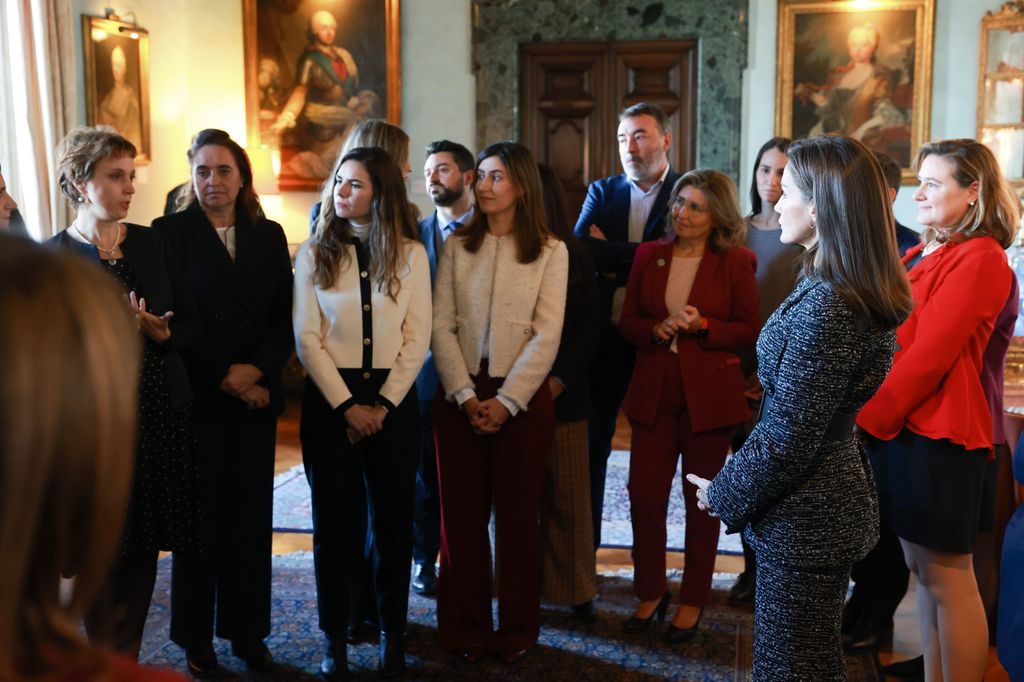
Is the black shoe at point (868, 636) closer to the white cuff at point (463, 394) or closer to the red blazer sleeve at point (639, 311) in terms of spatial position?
the red blazer sleeve at point (639, 311)

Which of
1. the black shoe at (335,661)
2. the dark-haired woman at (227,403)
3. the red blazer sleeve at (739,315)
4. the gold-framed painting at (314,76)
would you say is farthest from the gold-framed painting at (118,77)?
the red blazer sleeve at (739,315)

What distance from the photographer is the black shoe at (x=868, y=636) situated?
3521mm

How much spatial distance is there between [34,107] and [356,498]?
173 inches

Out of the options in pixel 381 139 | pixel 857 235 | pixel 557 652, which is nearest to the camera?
pixel 857 235

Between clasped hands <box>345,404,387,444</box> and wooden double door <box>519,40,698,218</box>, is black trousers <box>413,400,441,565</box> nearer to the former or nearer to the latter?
clasped hands <box>345,404,387,444</box>

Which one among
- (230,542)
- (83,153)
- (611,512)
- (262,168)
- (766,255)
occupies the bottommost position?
(611,512)

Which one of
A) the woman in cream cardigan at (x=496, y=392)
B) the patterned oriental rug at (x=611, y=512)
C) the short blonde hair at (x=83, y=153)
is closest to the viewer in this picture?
the short blonde hair at (x=83, y=153)

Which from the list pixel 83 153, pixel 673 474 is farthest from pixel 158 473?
pixel 673 474

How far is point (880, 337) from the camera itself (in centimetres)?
217

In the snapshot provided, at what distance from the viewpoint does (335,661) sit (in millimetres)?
3244

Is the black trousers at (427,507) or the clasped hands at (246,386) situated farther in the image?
the black trousers at (427,507)

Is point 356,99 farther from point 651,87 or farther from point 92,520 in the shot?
point 92,520

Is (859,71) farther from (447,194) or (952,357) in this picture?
(952,357)

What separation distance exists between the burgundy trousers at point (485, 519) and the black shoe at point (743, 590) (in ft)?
3.12
